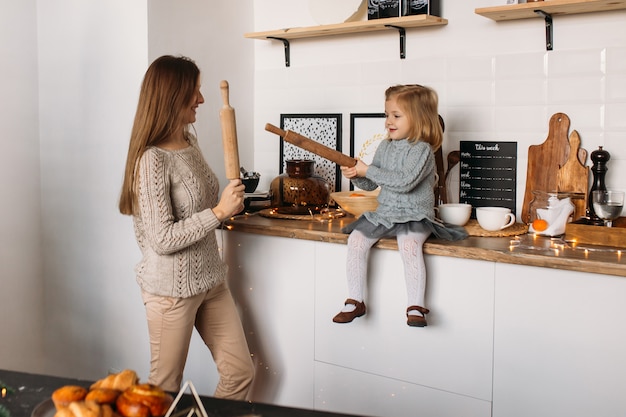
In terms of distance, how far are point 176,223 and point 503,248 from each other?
0.97 m

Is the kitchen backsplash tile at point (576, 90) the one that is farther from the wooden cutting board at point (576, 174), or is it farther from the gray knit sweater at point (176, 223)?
the gray knit sweater at point (176, 223)

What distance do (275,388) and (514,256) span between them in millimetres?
1057

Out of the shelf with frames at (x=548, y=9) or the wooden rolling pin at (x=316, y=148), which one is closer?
the shelf with frames at (x=548, y=9)

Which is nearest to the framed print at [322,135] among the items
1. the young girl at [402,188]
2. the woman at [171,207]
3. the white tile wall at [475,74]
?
the white tile wall at [475,74]

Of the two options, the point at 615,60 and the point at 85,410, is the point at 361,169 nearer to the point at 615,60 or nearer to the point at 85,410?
the point at 615,60

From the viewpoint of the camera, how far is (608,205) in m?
2.34

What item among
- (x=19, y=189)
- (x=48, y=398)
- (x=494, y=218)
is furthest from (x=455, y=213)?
(x=19, y=189)

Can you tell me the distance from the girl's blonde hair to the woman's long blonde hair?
0.68 meters

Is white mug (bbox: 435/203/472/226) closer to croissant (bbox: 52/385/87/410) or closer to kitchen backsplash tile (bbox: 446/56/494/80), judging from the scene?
kitchen backsplash tile (bbox: 446/56/494/80)

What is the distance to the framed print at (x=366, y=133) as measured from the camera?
2.95 metres

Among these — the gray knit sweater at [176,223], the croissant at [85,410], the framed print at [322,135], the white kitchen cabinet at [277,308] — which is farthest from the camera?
the framed print at [322,135]

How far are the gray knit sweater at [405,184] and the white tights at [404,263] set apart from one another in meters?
0.08

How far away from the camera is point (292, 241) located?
2596 mm

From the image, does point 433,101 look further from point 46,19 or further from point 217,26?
point 46,19
